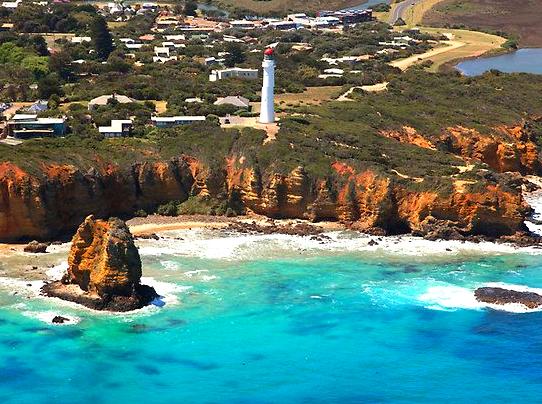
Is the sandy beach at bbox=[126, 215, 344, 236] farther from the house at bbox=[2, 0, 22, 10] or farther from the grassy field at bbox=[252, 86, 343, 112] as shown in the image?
the house at bbox=[2, 0, 22, 10]

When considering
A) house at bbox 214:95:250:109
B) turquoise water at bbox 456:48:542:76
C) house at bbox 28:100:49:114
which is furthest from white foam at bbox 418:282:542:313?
turquoise water at bbox 456:48:542:76

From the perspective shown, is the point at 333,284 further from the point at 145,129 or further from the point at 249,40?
the point at 249,40

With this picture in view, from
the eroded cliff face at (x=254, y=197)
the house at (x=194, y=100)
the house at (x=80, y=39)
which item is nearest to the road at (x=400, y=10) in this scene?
the house at (x=80, y=39)

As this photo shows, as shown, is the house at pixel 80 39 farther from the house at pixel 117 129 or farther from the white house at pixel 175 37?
the house at pixel 117 129

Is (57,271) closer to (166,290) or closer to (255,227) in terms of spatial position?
(166,290)

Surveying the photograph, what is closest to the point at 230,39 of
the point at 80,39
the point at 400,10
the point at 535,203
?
the point at 80,39

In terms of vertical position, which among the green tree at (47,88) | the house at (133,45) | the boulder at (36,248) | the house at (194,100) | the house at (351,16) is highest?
the house at (351,16)

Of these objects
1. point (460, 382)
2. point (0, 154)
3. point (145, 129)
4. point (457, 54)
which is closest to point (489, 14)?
point (457, 54)
